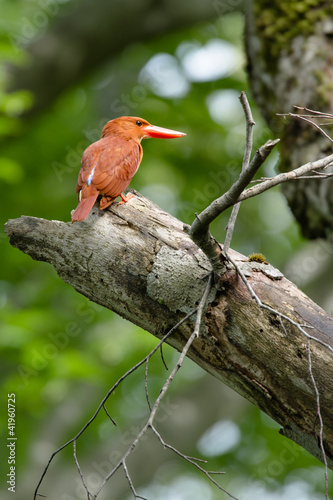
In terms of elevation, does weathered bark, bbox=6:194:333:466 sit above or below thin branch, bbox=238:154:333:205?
below

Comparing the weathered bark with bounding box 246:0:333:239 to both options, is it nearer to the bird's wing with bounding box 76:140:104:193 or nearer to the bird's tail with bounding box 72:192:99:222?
the bird's wing with bounding box 76:140:104:193

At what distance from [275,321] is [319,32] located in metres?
2.71

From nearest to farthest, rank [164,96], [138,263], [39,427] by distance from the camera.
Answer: [138,263] → [39,427] → [164,96]

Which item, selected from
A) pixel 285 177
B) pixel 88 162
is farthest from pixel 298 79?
pixel 285 177

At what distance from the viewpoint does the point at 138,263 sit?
2654mm

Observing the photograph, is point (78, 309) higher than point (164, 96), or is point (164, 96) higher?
point (164, 96)

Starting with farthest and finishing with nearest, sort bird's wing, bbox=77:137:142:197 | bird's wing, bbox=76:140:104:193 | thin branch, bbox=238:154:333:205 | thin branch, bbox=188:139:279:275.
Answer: bird's wing, bbox=76:140:104:193 < bird's wing, bbox=77:137:142:197 < thin branch, bbox=238:154:333:205 < thin branch, bbox=188:139:279:275

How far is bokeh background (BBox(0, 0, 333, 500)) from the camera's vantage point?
630cm

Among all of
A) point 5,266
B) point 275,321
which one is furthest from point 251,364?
point 5,266

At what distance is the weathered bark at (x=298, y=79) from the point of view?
396 centimetres

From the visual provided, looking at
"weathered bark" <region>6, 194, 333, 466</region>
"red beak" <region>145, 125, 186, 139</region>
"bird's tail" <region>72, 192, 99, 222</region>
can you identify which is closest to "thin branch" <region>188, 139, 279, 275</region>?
"weathered bark" <region>6, 194, 333, 466</region>

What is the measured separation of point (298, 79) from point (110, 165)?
1685 mm

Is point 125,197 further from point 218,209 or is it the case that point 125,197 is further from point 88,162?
point 218,209

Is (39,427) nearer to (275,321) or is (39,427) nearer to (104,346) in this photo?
(104,346)
